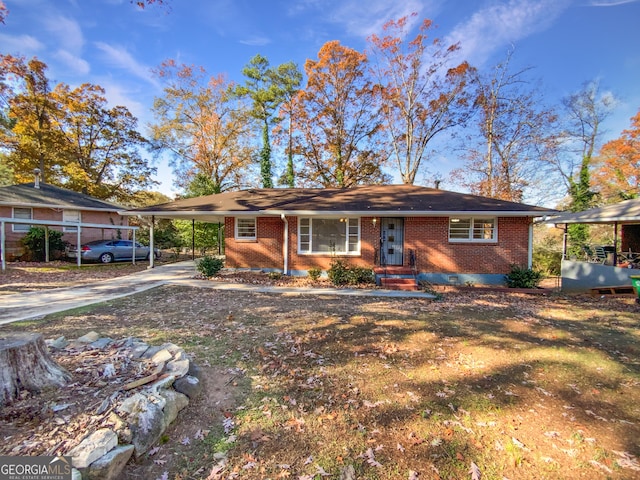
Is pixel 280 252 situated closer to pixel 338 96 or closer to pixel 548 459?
pixel 548 459

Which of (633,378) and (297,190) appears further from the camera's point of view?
(297,190)

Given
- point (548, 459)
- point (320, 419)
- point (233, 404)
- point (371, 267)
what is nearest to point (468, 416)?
point (548, 459)

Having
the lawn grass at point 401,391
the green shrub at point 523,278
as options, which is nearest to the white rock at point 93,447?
the lawn grass at point 401,391

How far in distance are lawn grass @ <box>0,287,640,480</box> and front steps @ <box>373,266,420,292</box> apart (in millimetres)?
3033

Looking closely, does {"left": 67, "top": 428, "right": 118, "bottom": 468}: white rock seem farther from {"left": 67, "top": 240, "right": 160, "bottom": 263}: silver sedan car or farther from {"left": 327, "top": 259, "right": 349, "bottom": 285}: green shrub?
{"left": 67, "top": 240, "right": 160, "bottom": 263}: silver sedan car

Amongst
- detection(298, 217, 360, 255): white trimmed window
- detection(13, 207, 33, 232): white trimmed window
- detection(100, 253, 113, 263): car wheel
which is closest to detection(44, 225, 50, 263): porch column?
detection(13, 207, 33, 232): white trimmed window

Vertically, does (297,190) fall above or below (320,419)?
above

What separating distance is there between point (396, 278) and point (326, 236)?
→ 336cm

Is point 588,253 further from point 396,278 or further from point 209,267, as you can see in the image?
point 209,267

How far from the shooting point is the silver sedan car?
1515cm

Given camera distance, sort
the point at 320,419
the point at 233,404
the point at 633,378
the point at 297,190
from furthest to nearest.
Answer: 1. the point at 297,190
2. the point at 633,378
3. the point at 233,404
4. the point at 320,419

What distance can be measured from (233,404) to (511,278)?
1114cm

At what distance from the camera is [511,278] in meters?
10.7

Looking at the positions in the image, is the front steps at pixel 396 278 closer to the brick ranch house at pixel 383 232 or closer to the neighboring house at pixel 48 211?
the brick ranch house at pixel 383 232
